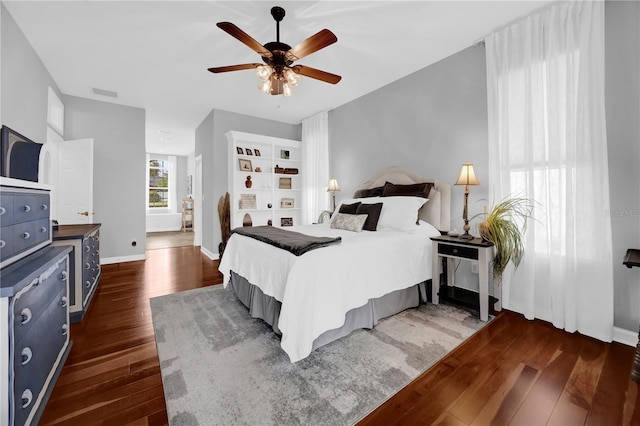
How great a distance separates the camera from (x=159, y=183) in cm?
935

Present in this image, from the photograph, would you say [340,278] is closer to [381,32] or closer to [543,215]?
[543,215]

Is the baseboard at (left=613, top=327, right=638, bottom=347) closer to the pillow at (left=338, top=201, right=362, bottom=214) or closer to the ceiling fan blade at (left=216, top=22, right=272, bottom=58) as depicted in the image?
the pillow at (left=338, top=201, right=362, bottom=214)

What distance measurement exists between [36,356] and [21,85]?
117 inches

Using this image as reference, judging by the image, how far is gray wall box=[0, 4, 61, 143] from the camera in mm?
2416

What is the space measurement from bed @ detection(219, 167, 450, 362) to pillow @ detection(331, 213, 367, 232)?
0.03 m

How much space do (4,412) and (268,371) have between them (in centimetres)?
116

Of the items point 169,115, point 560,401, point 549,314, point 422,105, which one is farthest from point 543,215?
point 169,115

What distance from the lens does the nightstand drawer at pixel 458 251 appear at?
2.47m

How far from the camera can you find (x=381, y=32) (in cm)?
270

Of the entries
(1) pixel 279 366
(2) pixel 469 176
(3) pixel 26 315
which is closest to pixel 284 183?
(2) pixel 469 176

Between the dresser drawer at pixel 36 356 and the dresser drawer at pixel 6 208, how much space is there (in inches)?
20.9

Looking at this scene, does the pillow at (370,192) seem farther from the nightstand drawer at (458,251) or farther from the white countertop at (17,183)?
the white countertop at (17,183)

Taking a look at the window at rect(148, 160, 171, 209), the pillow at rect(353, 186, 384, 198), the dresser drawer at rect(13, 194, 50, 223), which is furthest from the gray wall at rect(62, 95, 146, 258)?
the window at rect(148, 160, 171, 209)

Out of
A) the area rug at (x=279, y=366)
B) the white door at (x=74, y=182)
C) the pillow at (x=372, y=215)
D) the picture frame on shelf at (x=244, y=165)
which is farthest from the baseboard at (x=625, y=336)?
the white door at (x=74, y=182)
